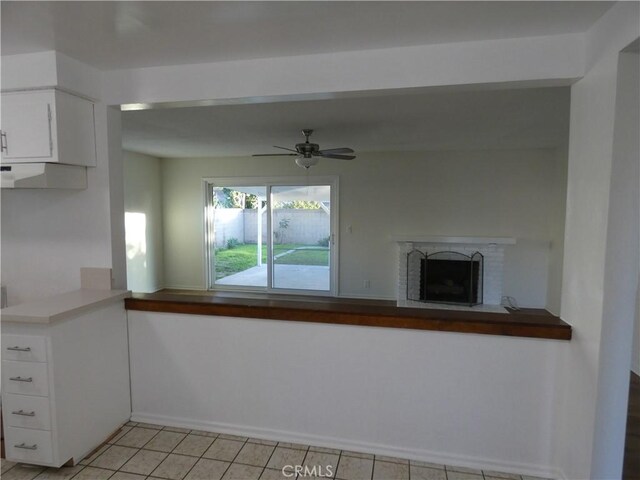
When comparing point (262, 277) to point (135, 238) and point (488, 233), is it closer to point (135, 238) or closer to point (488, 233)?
point (135, 238)

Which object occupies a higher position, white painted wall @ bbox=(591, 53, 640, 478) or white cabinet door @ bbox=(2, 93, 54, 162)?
white cabinet door @ bbox=(2, 93, 54, 162)

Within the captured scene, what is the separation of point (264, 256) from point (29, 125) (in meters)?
4.31

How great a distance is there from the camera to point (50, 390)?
70.1 inches

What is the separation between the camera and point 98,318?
2.06m

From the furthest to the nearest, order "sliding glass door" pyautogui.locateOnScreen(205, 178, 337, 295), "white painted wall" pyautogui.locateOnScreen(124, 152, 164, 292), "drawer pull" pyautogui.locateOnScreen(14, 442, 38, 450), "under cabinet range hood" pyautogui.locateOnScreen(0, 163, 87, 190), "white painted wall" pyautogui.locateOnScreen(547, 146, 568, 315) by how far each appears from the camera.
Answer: "sliding glass door" pyautogui.locateOnScreen(205, 178, 337, 295)
"white painted wall" pyautogui.locateOnScreen(124, 152, 164, 292)
"white painted wall" pyautogui.locateOnScreen(547, 146, 568, 315)
"under cabinet range hood" pyautogui.locateOnScreen(0, 163, 87, 190)
"drawer pull" pyautogui.locateOnScreen(14, 442, 38, 450)

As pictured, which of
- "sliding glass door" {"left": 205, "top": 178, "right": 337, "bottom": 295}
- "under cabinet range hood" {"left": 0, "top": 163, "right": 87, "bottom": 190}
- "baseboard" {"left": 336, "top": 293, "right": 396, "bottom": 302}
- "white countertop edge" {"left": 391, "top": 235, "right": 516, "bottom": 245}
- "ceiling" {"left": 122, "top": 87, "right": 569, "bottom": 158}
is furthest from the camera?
"sliding glass door" {"left": 205, "top": 178, "right": 337, "bottom": 295}

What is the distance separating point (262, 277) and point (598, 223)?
5.15 meters

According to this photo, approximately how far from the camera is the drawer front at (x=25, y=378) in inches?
70.2

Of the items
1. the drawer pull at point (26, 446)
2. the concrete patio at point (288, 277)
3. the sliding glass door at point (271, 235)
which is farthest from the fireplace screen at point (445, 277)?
the drawer pull at point (26, 446)

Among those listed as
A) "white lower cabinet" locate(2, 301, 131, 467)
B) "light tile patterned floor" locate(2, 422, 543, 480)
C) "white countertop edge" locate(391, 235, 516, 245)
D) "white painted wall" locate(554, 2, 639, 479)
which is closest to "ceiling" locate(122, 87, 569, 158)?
"white painted wall" locate(554, 2, 639, 479)

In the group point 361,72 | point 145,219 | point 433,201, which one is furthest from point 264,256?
point 361,72

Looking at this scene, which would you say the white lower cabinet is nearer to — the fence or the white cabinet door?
the white cabinet door

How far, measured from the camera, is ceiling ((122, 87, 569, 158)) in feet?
9.38

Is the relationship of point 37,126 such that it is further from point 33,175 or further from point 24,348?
point 24,348
